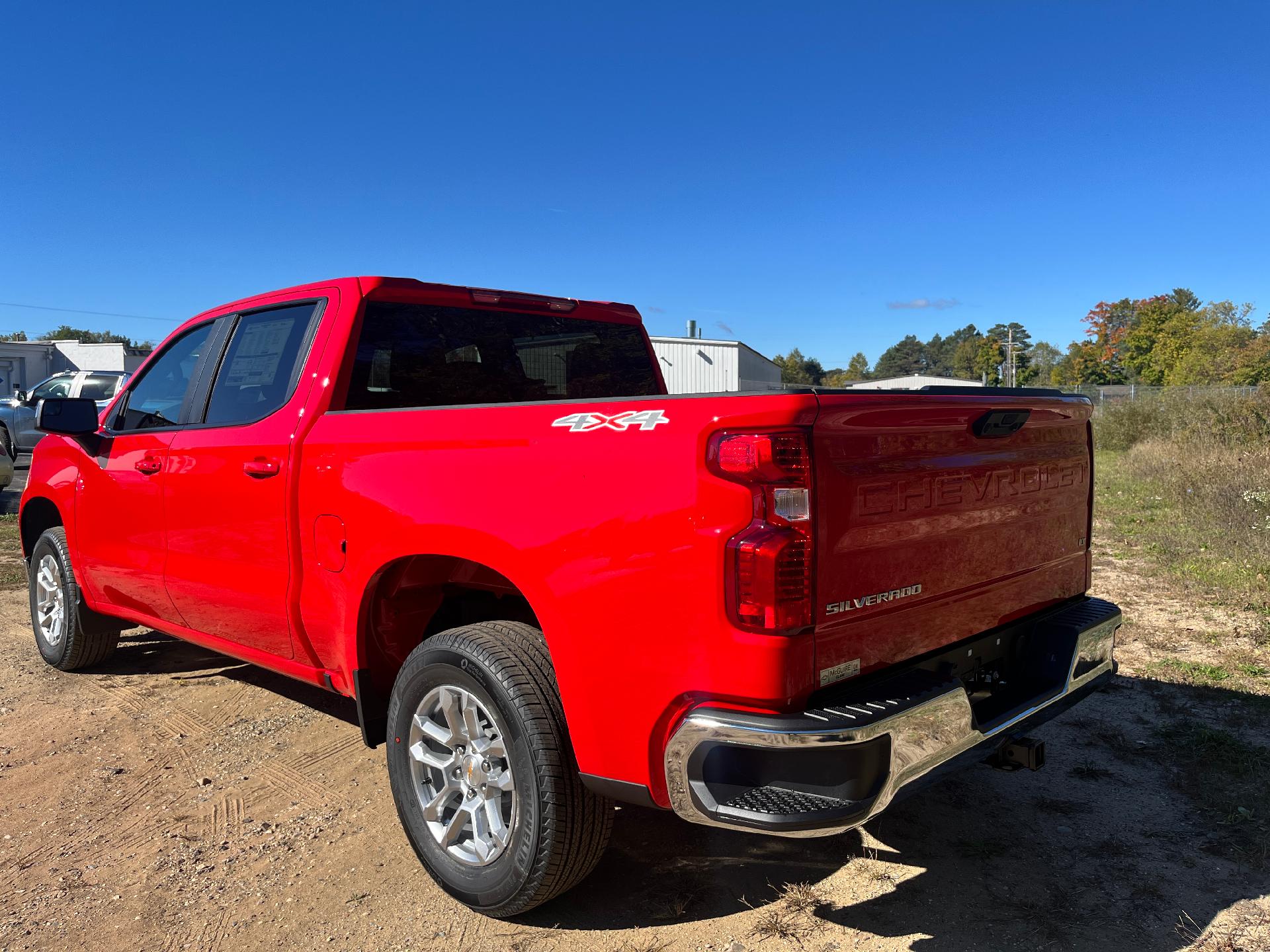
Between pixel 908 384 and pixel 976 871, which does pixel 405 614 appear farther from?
pixel 908 384

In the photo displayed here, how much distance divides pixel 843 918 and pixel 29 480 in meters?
5.26

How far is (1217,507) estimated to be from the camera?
33.6 ft

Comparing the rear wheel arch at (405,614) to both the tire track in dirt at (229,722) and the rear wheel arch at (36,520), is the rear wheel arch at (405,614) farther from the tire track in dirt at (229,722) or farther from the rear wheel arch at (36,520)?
the rear wheel arch at (36,520)

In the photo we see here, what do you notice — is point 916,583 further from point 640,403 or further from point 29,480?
point 29,480

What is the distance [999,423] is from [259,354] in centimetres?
296

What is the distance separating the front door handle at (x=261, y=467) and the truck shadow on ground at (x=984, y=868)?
1.86 m

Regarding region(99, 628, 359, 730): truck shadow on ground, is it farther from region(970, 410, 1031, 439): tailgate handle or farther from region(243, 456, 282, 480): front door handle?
region(970, 410, 1031, 439): tailgate handle

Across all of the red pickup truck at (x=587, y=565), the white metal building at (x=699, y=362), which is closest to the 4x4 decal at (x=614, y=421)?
the red pickup truck at (x=587, y=565)

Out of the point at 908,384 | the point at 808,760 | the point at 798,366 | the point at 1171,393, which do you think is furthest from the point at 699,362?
the point at 798,366

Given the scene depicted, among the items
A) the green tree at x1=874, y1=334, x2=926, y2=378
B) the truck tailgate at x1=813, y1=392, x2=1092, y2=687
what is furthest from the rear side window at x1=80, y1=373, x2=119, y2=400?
the green tree at x1=874, y1=334, x2=926, y2=378

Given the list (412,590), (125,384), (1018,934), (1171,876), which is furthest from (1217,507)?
(125,384)

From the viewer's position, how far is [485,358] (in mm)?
3904

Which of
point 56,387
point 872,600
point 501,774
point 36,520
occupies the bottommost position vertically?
point 501,774

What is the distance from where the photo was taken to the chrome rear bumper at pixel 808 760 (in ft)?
7.05
